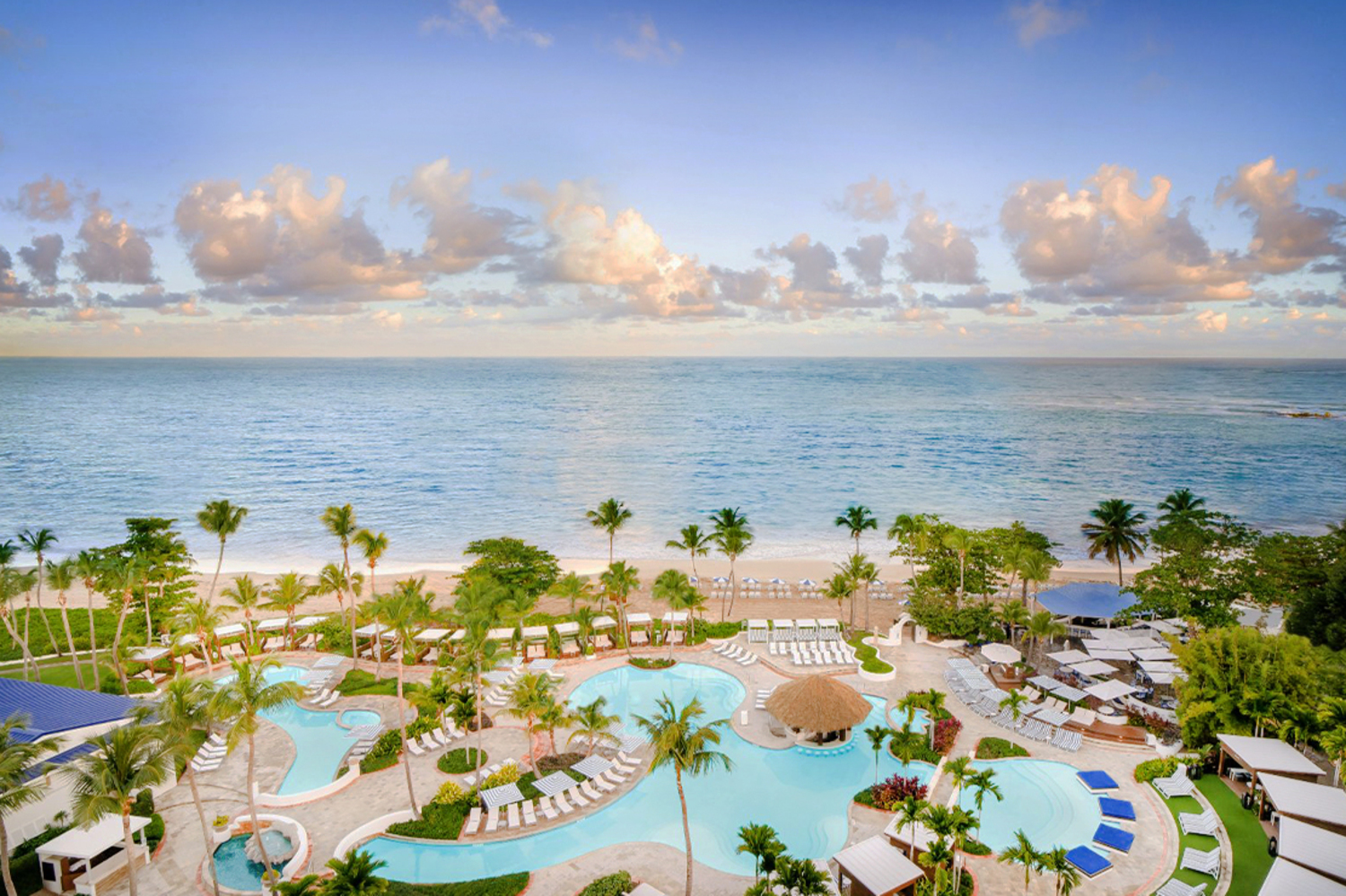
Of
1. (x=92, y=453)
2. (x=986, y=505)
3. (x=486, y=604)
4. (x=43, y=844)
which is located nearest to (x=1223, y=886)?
(x=486, y=604)

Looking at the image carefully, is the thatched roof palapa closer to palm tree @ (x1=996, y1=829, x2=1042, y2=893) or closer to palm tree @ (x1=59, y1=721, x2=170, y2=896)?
palm tree @ (x1=996, y1=829, x2=1042, y2=893)

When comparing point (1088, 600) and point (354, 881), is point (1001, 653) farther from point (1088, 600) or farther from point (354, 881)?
point (354, 881)

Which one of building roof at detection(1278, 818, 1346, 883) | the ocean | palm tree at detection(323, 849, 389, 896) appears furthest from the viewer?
the ocean

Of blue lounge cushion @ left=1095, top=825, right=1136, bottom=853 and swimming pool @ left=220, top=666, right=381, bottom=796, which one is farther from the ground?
blue lounge cushion @ left=1095, top=825, right=1136, bottom=853

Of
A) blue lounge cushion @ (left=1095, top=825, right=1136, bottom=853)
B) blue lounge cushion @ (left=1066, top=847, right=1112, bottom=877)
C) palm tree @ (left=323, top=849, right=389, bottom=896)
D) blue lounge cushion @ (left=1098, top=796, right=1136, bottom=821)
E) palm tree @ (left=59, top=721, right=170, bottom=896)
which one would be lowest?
blue lounge cushion @ (left=1098, top=796, right=1136, bottom=821)

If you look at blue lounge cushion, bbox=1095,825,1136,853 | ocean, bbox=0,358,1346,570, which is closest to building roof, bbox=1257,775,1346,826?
blue lounge cushion, bbox=1095,825,1136,853

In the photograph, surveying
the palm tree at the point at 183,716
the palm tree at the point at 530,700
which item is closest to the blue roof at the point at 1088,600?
the palm tree at the point at 530,700

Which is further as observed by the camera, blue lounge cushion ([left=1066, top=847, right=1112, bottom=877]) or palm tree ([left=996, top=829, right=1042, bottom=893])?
blue lounge cushion ([left=1066, top=847, right=1112, bottom=877])

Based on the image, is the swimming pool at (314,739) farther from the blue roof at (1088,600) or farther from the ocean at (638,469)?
the blue roof at (1088,600)
